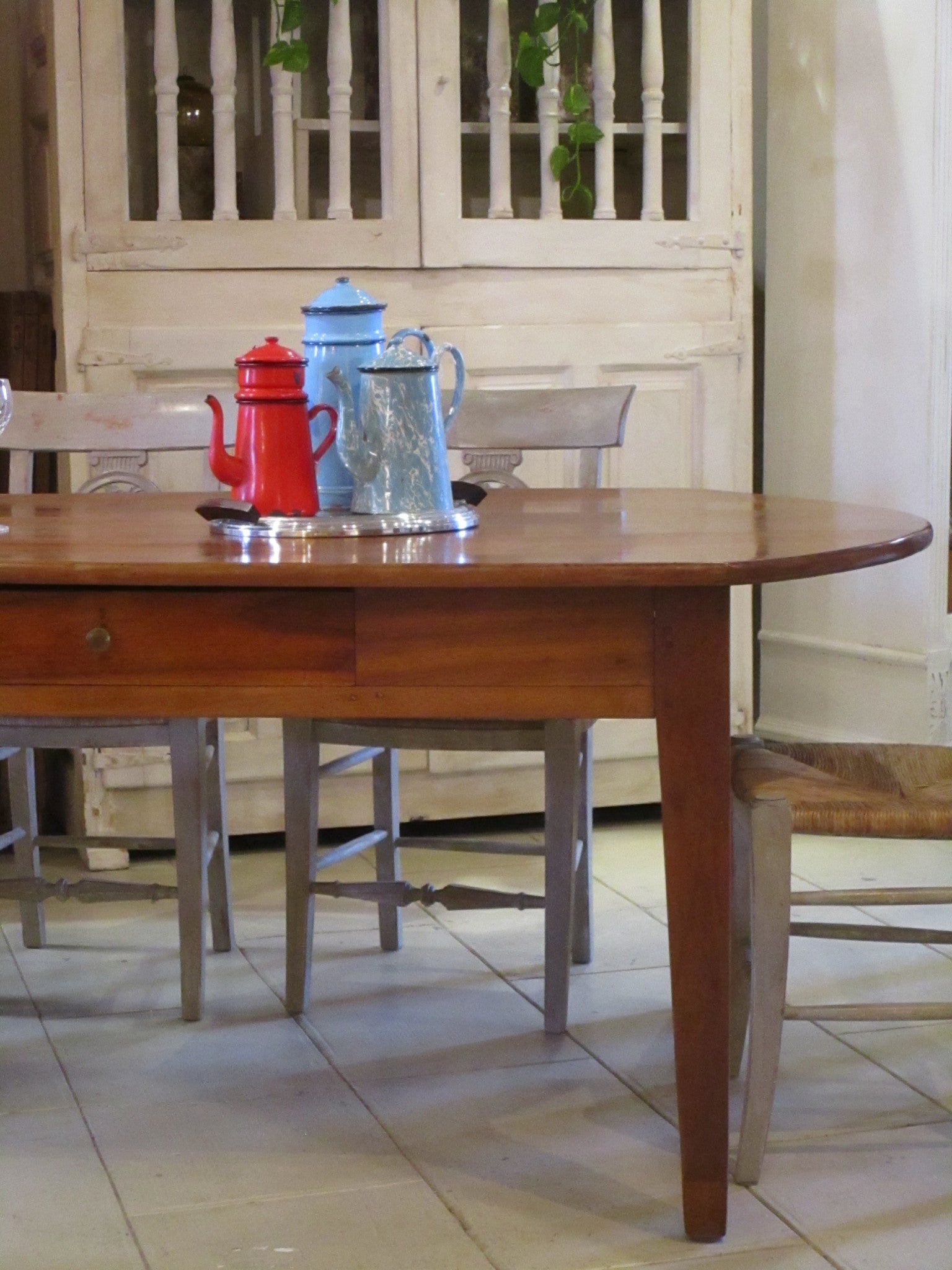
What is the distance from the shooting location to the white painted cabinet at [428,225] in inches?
121

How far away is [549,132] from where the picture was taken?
10.7 feet

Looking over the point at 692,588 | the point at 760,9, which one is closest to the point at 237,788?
the point at 692,588

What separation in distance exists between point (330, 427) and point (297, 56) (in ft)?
4.80

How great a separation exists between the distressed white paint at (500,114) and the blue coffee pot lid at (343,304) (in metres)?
1.44

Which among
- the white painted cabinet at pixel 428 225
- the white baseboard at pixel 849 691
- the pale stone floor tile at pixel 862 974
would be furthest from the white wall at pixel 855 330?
the pale stone floor tile at pixel 862 974

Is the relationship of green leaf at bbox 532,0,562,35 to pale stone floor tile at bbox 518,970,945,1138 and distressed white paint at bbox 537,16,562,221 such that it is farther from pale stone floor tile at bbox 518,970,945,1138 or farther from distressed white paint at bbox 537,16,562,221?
pale stone floor tile at bbox 518,970,945,1138

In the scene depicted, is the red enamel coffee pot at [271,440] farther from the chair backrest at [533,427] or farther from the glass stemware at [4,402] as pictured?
the chair backrest at [533,427]

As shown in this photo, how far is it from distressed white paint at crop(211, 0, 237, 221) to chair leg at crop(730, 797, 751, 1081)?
5.66 ft

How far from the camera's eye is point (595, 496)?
7.52 ft

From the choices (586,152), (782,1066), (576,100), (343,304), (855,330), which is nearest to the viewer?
(343,304)

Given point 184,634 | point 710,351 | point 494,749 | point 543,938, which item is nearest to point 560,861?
point 494,749

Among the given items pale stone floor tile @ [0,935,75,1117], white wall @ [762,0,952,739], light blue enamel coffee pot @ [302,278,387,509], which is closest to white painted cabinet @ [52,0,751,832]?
white wall @ [762,0,952,739]

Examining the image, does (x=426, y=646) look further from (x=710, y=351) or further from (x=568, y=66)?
(x=568, y=66)

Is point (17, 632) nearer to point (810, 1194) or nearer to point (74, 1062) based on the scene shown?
point (74, 1062)
